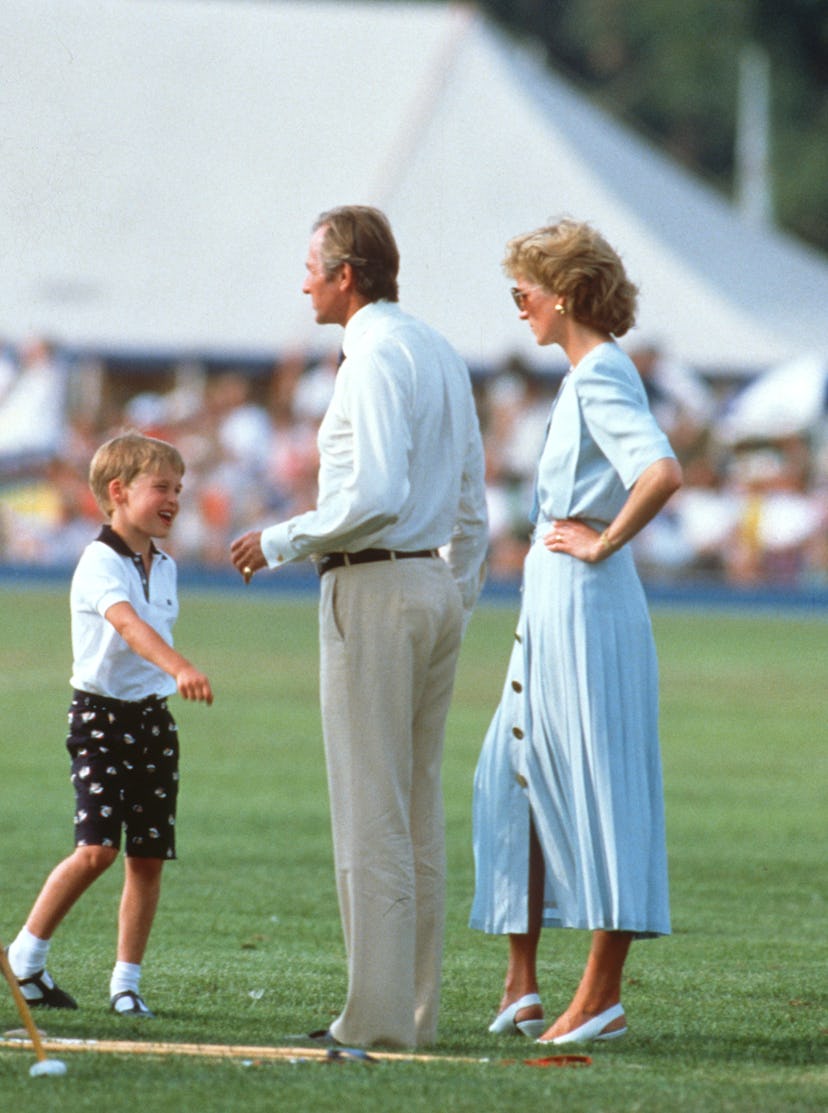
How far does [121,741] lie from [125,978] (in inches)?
25.8

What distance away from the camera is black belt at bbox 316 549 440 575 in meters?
5.94

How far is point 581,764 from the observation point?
245 inches

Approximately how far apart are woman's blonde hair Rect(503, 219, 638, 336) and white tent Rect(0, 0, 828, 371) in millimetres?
28261

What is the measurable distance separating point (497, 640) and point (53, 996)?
1793cm

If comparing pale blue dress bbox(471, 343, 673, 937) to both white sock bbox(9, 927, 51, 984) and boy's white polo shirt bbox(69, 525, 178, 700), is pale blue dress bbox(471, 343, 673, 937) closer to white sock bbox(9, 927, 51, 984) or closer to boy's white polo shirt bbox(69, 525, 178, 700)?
boy's white polo shirt bbox(69, 525, 178, 700)

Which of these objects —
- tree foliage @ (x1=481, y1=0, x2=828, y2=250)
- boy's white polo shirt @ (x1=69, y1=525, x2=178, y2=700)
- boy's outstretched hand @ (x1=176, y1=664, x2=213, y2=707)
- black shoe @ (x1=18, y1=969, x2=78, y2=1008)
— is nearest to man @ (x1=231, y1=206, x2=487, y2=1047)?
boy's outstretched hand @ (x1=176, y1=664, x2=213, y2=707)

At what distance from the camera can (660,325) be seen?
117 ft

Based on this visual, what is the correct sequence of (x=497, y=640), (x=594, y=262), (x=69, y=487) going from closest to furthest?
(x=594, y=262)
(x=497, y=640)
(x=69, y=487)

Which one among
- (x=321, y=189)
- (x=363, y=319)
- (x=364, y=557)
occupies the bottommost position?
(x=364, y=557)

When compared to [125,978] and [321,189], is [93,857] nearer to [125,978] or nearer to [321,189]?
[125,978]

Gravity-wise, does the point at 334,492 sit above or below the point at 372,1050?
above

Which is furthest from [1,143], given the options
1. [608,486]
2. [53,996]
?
[53,996]

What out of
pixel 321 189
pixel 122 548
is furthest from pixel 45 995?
pixel 321 189

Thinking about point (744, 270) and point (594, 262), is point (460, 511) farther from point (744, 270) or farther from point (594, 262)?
point (744, 270)
